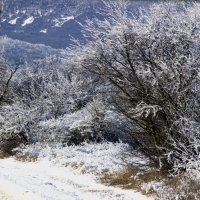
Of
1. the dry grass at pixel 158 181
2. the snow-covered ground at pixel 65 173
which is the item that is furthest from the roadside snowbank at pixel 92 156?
the dry grass at pixel 158 181

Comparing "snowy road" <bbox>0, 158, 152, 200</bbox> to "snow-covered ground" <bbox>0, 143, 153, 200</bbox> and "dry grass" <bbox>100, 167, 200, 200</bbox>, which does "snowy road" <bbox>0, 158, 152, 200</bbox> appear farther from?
"dry grass" <bbox>100, 167, 200, 200</bbox>

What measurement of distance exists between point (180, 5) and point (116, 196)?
1205 cm

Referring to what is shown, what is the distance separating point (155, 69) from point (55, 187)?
19.7 ft

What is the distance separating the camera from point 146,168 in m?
24.9

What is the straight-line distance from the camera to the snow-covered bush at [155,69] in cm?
2166

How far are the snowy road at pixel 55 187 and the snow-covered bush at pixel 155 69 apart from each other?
7.73 ft

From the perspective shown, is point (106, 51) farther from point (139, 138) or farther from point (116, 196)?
point (116, 196)

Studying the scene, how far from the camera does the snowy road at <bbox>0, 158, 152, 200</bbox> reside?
696 inches

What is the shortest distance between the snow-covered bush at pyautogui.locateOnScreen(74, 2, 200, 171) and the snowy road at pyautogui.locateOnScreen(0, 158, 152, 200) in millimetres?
2356

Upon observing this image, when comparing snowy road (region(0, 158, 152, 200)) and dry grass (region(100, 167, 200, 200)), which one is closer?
snowy road (region(0, 158, 152, 200))

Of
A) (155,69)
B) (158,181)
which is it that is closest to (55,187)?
(158,181)

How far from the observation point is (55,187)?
2189 centimetres

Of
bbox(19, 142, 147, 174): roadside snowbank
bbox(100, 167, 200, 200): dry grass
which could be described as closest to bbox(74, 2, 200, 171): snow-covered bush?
bbox(100, 167, 200, 200): dry grass

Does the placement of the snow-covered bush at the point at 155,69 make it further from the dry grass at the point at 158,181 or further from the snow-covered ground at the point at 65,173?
the snow-covered ground at the point at 65,173
